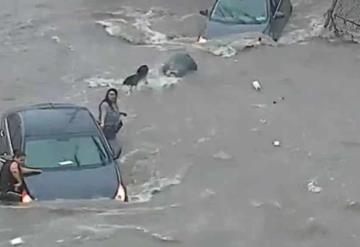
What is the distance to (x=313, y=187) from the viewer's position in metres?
14.9

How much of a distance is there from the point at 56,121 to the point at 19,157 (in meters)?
1.26

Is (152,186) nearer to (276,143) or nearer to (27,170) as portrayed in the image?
(27,170)

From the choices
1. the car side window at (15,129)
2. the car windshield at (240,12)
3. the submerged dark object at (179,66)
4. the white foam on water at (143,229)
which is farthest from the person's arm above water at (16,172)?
the car windshield at (240,12)

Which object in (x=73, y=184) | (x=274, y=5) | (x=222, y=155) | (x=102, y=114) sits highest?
(x=73, y=184)

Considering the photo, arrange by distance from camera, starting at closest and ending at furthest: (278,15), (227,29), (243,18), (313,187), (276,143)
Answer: (313,187)
(276,143)
(227,29)
(243,18)
(278,15)

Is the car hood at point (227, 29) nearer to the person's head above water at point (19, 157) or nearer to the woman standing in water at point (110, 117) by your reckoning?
the woman standing in water at point (110, 117)

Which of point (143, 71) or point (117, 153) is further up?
point (117, 153)

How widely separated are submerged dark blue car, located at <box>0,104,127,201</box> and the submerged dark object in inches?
188

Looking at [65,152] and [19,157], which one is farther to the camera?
[65,152]

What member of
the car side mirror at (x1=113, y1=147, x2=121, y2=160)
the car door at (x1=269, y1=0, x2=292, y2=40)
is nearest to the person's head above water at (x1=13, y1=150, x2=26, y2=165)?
the car side mirror at (x1=113, y1=147, x2=121, y2=160)

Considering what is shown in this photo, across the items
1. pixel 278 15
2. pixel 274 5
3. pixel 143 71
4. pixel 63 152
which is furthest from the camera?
pixel 274 5

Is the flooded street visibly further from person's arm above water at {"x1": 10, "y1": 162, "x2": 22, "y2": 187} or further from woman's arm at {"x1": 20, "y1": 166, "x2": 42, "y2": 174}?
woman's arm at {"x1": 20, "y1": 166, "x2": 42, "y2": 174}

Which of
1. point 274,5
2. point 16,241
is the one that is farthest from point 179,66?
point 16,241

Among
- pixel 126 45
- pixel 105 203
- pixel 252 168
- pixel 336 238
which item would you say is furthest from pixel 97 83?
pixel 336 238
